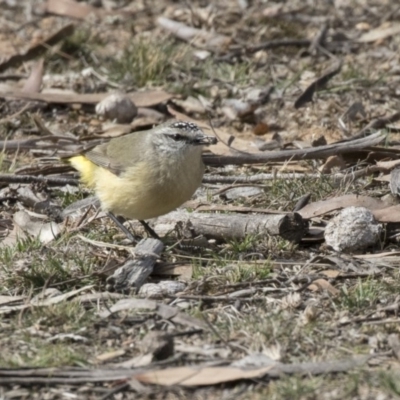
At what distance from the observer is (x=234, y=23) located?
1219 centimetres

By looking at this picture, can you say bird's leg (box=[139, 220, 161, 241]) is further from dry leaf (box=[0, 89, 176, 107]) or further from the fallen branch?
dry leaf (box=[0, 89, 176, 107])

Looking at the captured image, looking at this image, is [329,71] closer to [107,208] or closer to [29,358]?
Result: [107,208]

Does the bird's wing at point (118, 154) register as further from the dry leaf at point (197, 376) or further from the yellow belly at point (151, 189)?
the dry leaf at point (197, 376)

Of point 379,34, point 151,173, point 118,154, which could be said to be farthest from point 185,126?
point 379,34

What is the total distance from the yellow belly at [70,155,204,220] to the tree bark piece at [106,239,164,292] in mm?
453

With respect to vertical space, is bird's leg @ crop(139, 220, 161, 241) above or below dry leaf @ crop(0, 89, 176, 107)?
above

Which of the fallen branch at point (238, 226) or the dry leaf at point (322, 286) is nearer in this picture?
the dry leaf at point (322, 286)

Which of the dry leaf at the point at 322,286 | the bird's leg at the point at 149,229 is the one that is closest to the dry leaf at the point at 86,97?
the bird's leg at the point at 149,229

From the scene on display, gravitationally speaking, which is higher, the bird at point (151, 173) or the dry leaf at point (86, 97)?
the bird at point (151, 173)

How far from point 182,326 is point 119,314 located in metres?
0.41

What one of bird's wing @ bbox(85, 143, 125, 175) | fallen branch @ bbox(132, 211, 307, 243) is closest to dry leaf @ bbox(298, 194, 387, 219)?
fallen branch @ bbox(132, 211, 307, 243)

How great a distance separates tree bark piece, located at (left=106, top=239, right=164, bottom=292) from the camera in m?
6.21

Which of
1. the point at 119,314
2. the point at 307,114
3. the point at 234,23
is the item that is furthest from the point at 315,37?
the point at 119,314

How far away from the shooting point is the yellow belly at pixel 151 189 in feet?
22.9
